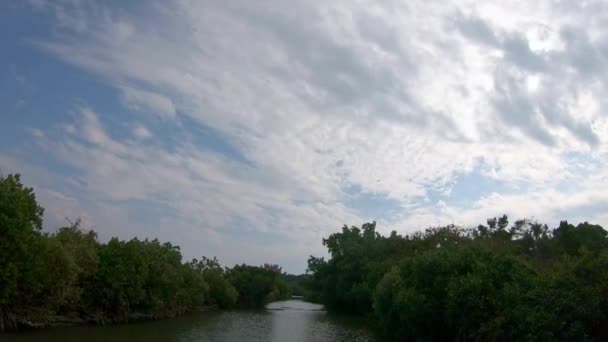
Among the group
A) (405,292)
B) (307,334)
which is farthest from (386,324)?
(307,334)

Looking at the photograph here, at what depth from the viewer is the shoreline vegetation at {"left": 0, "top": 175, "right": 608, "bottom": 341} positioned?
22078mm

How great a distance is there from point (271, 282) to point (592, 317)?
103 meters

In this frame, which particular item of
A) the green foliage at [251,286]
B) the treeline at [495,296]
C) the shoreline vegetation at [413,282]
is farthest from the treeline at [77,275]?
the green foliage at [251,286]

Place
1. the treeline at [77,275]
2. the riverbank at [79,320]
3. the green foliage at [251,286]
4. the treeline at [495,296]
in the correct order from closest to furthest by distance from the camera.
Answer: the treeline at [495,296] → the treeline at [77,275] → the riverbank at [79,320] → the green foliage at [251,286]

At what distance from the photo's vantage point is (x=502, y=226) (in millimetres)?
63781

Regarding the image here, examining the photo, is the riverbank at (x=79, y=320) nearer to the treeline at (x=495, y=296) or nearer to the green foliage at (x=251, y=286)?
the treeline at (x=495, y=296)

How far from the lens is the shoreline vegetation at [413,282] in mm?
22078

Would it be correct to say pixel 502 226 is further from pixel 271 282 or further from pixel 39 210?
pixel 271 282

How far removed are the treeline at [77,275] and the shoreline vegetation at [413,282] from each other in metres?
0.10

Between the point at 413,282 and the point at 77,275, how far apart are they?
2963cm

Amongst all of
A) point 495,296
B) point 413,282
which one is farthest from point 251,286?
point 495,296

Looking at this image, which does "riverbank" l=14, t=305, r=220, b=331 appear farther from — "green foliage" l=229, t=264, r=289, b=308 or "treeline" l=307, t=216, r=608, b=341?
"green foliage" l=229, t=264, r=289, b=308

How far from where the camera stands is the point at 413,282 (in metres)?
33.6

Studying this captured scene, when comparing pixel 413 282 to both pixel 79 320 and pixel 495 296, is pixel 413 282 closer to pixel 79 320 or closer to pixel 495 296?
pixel 495 296
